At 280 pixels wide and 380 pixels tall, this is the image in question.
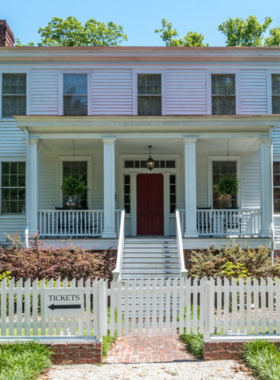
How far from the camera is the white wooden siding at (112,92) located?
1547 centimetres

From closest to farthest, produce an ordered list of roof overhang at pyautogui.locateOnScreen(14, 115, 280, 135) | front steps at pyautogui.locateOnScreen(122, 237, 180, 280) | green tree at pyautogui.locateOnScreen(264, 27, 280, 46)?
1. front steps at pyautogui.locateOnScreen(122, 237, 180, 280)
2. roof overhang at pyautogui.locateOnScreen(14, 115, 280, 135)
3. green tree at pyautogui.locateOnScreen(264, 27, 280, 46)

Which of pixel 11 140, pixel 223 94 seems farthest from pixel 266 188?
pixel 11 140

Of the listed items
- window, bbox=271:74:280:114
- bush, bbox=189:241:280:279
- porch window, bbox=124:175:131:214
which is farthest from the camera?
porch window, bbox=124:175:131:214

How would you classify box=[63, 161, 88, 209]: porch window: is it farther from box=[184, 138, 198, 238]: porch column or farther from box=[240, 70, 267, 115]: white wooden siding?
box=[240, 70, 267, 115]: white wooden siding

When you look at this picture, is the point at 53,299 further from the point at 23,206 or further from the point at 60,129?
the point at 23,206

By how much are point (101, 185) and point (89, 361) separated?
9.65 metres

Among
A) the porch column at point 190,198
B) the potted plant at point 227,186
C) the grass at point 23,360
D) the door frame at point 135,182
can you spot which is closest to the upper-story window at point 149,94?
the door frame at point 135,182

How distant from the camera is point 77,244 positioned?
42.1 ft

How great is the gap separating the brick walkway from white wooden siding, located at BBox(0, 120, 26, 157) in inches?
355

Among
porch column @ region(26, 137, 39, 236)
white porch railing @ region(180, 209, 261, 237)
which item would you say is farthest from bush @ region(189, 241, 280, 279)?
porch column @ region(26, 137, 39, 236)

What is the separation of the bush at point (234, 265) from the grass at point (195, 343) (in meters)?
2.89

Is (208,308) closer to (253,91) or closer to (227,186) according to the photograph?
(227,186)

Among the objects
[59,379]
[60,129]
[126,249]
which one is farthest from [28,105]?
[59,379]

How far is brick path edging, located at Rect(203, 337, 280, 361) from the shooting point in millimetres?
6570
